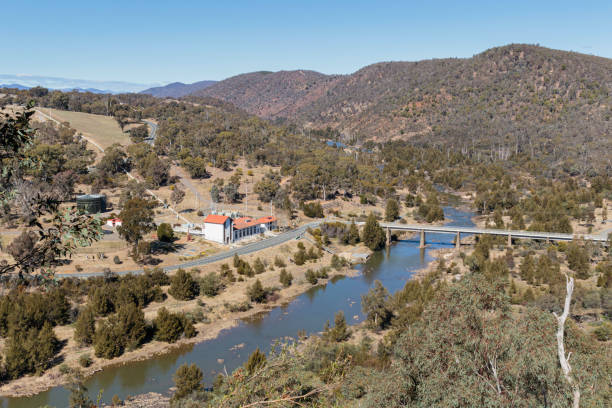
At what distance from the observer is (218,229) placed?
54562 millimetres

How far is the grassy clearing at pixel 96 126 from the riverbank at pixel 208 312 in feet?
209

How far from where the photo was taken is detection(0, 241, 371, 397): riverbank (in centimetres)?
2791

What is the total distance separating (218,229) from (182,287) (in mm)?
15262

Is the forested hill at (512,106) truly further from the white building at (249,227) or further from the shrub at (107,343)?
the shrub at (107,343)

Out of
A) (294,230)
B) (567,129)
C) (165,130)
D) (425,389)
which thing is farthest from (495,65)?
(425,389)

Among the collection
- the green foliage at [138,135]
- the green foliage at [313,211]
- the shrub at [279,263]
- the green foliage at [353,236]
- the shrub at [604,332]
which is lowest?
the shrub at [279,263]

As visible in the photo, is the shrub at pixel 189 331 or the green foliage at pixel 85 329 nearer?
the green foliage at pixel 85 329

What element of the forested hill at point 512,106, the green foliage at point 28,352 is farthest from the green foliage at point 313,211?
the forested hill at point 512,106

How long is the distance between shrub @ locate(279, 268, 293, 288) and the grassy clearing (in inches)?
2624

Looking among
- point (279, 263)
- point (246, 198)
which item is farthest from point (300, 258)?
point (246, 198)

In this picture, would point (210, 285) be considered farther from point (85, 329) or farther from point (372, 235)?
point (372, 235)

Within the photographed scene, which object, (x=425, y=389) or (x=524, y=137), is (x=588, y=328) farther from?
(x=524, y=137)

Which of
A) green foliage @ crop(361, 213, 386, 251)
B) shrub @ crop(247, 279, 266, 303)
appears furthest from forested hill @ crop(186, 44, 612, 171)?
shrub @ crop(247, 279, 266, 303)

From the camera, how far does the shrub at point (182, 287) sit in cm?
3991
